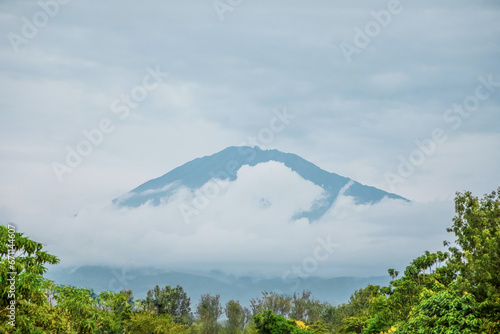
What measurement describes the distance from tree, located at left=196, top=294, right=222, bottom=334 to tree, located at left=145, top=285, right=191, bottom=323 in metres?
4.13

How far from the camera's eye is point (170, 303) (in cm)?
6512

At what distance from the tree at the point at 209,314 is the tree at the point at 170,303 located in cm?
413

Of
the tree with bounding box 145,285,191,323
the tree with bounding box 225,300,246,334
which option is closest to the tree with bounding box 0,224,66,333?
the tree with bounding box 145,285,191,323

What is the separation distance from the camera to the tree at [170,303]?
6234 centimetres

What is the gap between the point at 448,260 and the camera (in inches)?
1206

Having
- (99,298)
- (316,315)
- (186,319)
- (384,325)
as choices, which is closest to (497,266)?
(384,325)

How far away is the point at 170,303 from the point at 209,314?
691 inches

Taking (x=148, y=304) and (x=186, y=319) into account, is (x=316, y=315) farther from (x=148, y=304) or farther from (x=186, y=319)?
(x=148, y=304)

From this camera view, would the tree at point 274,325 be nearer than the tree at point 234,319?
Yes

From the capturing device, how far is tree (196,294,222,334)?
72062mm

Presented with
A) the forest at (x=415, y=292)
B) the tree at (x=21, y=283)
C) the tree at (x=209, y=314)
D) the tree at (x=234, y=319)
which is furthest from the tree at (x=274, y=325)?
the tree at (x=21, y=283)

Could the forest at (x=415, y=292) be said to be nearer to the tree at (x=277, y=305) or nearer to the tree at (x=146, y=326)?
the tree at (x=146, y=326)

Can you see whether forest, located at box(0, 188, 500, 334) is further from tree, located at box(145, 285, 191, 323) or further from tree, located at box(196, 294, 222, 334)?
tree, located at box(196, 294, 222, 334)

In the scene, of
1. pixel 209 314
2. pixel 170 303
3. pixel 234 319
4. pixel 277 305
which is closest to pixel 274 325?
pixel 170 303
